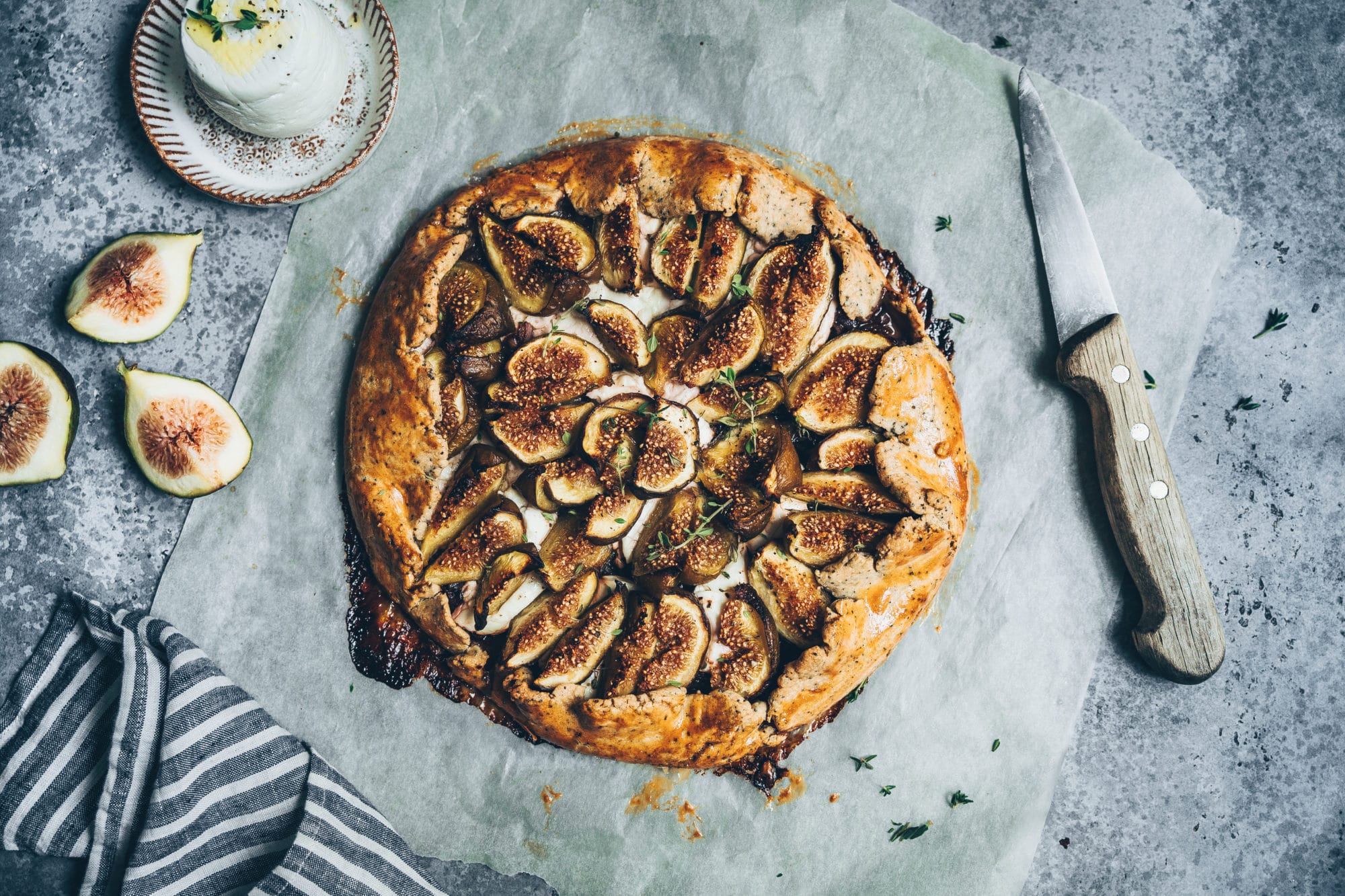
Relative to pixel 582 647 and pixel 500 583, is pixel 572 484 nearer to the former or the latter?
pixel 500 583

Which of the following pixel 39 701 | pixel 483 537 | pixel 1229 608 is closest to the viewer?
pixel 483 537

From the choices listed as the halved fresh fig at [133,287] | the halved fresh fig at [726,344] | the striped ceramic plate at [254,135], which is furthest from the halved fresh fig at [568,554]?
the halved fresh fig at [133,287]

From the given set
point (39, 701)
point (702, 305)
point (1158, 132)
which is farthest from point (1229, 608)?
point (39, 701)

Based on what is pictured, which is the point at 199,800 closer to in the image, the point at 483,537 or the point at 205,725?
the point at 205,725

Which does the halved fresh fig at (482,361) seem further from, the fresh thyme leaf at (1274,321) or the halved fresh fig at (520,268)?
the fresh thyme leaf at (1274,321)

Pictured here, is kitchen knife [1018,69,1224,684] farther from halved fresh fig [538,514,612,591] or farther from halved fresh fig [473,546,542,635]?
halved fresh fig [473,546,542,635]

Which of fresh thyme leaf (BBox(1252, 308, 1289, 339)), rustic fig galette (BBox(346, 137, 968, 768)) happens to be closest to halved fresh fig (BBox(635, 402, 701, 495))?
rustic fig galette (BBox(346, 137, 968, 768))
